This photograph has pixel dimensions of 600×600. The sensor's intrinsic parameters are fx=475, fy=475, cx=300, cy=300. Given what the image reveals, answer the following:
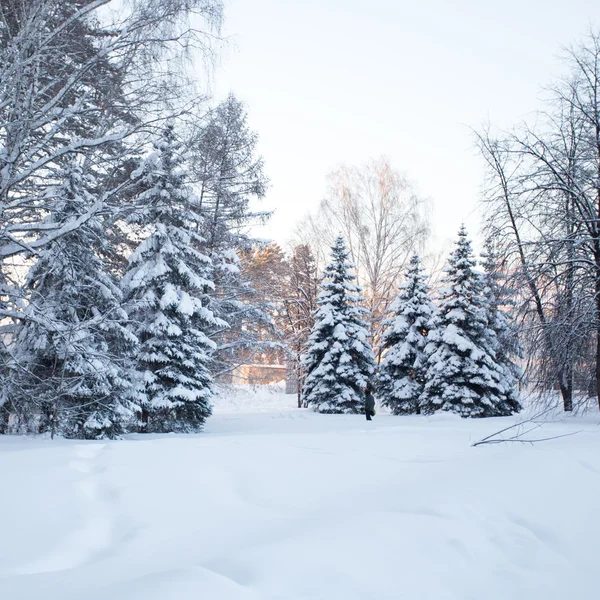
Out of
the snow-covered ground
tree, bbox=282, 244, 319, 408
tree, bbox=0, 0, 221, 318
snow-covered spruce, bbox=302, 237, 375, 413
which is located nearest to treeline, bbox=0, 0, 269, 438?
tree, bbox=0, 0, 221, 318

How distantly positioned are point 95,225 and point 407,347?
1416cm

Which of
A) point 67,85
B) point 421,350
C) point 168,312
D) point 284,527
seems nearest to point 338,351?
point 421,350

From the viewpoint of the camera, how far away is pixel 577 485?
148 inches

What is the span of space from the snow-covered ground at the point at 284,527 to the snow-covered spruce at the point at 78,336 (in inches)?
181

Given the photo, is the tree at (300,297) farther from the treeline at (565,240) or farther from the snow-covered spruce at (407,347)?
the treeline at (565,240)

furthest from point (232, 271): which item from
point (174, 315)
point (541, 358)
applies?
point (541, 358)

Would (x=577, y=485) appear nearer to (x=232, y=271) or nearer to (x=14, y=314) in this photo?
(x=14, y=314)

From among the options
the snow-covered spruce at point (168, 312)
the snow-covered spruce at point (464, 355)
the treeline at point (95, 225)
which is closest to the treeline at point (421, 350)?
the snow-covered spruce at point (464, 355)

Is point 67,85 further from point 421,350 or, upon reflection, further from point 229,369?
point 421,350

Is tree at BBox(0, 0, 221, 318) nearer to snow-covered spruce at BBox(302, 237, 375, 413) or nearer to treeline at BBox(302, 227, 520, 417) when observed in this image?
treeline at BBox(302, 227, 520, 417)

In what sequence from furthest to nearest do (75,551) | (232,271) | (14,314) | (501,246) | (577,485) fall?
(232,271), (501,246), (14,314), (577,485), (75,551)

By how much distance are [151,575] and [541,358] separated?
11.0 m

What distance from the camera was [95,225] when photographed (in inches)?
349

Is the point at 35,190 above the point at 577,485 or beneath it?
above
